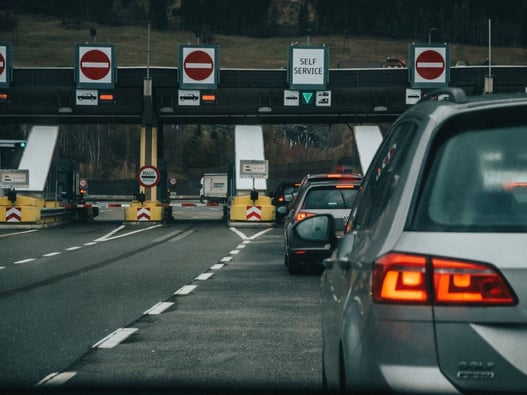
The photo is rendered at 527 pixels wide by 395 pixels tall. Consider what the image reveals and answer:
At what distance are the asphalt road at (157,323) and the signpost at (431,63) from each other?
23.0 m

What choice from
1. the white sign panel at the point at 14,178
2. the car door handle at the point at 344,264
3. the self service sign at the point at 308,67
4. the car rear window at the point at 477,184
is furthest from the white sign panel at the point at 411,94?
the car rear window at the point at 477,184

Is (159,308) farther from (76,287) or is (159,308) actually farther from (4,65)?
(4,65)

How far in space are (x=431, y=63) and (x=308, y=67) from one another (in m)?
4.52

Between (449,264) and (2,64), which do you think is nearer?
(449,264)

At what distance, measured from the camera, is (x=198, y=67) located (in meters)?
44.4

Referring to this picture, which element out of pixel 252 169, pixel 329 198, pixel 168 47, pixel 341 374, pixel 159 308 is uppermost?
pixel 168 47

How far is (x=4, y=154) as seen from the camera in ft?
151

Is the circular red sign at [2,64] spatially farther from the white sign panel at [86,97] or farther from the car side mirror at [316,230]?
the car side mirror at [316,230]

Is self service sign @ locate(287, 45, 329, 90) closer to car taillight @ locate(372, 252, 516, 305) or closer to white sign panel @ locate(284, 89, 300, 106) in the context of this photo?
white sign panel @ locate(284, 89, 300, 106)

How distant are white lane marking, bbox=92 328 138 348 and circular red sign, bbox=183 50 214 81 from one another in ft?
112

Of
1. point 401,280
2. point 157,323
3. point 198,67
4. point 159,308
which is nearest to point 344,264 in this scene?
point 401,280

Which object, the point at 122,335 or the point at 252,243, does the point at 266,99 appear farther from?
the point at 122,335

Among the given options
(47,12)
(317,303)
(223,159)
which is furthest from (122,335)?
(47,12)

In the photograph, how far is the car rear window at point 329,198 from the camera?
58.0 feet
